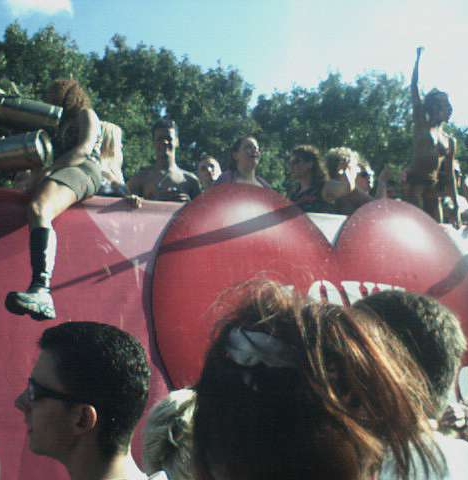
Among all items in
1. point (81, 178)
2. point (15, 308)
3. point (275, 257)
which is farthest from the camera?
point (275, 257)

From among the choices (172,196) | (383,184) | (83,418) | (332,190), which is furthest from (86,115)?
(383,184)

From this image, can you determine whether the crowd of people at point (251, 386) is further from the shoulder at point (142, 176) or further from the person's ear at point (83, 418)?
the shoulder at point (142, 176)

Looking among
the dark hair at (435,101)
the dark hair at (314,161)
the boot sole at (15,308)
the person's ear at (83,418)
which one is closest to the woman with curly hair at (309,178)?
the dark hair at (314,161)

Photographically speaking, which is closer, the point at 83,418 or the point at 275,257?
the point at 83,418

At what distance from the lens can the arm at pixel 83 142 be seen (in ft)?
11.5

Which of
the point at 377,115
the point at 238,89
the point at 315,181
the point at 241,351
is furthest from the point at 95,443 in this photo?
the point at 377,115

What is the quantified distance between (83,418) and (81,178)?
1734 millimetres

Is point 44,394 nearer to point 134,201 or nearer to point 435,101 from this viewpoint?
point 134,201

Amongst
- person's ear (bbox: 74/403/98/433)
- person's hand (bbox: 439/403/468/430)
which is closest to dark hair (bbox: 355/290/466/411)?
person's ear (bbox: 74/403/98/433)

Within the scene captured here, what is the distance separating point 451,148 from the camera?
5.57 meters

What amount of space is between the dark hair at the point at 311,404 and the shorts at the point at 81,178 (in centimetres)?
242

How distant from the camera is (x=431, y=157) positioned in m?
5.49

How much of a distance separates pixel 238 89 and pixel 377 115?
22.1 feet

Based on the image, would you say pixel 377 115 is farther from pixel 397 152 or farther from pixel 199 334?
pixel 199 334
